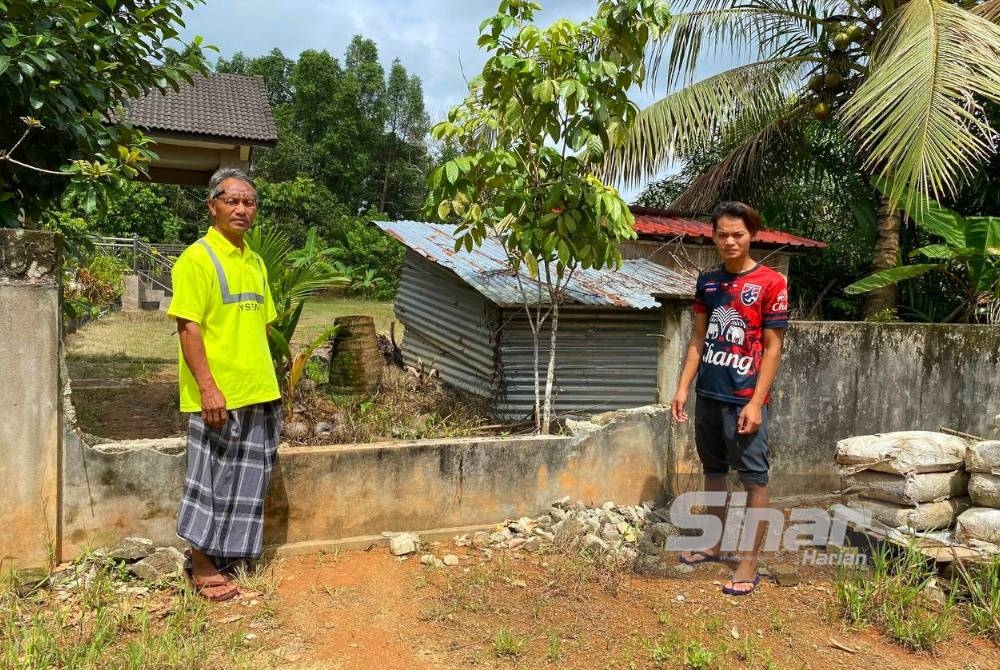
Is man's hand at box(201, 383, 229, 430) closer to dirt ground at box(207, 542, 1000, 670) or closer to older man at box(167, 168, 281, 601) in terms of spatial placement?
older man at box(167, 168, 281, 601)

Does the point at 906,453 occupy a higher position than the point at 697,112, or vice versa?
the point at 697,112

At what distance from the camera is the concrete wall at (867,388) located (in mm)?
4723

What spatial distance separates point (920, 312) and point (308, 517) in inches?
272

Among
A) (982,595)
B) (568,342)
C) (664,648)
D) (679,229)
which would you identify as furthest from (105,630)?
(679,229)

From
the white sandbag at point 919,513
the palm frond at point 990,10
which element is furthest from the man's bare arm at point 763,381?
the palm frond at point 990,10

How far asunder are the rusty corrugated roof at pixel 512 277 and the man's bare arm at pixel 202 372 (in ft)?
7.04

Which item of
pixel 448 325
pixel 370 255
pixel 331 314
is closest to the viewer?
pixel 448 325

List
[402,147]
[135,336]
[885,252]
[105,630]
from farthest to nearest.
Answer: [402,147] < [135,336] < [885,252] < [105,630]

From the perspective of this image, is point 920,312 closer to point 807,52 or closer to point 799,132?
Result: point 799,132

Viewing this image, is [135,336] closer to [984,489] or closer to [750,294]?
[750,294]

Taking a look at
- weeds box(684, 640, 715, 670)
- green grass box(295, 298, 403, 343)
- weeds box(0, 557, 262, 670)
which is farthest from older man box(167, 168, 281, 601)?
green grass box(295, 298, 403, 343)

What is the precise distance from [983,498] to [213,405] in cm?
375

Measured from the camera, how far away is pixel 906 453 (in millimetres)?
3662

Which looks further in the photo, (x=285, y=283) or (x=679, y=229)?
(x=679, y=229)
